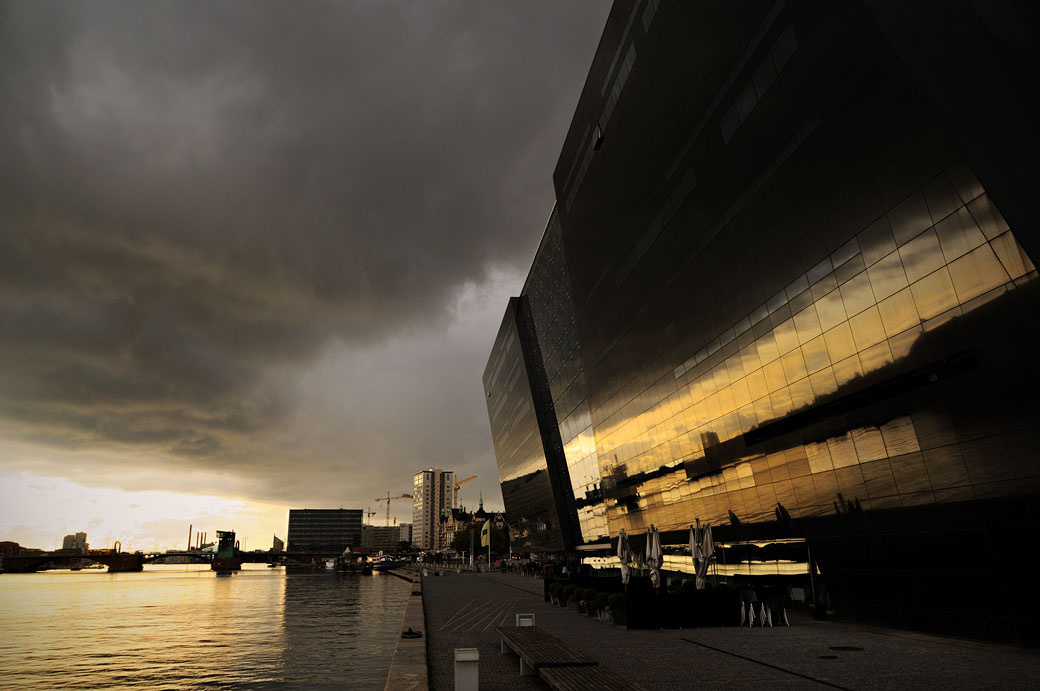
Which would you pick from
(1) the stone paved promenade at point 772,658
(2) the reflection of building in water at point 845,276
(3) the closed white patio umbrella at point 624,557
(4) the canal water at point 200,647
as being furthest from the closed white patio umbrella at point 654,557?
(4) the canal water at point 200,647

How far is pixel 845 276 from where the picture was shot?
1858cm

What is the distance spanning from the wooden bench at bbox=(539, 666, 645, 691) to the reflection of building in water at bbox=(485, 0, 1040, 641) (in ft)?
35.7

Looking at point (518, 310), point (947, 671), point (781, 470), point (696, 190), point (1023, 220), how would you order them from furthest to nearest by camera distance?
1. point (518, 310)
2. point (696, 190)
3. point (781, 470)
4. point (1023, 220)
5. point (947, 671)

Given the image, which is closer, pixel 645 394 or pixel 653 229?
pixel 653 229

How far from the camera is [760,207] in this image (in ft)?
73.2

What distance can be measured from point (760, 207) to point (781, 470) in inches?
401


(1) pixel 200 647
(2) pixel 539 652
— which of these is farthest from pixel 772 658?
(1) pixel 200 647

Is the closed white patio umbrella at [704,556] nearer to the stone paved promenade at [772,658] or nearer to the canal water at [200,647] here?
the stone paved promenade at [772,658]

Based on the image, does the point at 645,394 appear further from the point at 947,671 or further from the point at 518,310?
the point at 518,310

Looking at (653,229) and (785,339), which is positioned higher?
(653,229)

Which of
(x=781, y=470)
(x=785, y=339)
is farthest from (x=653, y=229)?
(x=781, y=470)

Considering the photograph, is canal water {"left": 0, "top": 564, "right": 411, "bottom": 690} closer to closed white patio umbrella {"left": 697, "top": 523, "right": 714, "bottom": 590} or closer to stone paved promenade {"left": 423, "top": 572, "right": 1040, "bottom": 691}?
stone paved promenade {"left": 423, "top": 572, "right": 1040, "bottom": 691}

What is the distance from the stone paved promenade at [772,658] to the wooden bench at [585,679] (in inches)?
43.4

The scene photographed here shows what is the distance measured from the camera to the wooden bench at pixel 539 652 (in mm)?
11164
